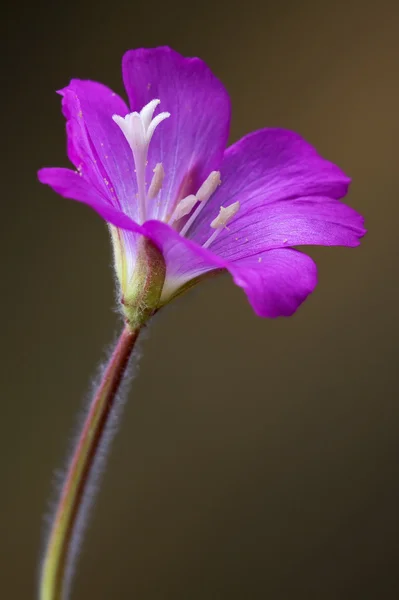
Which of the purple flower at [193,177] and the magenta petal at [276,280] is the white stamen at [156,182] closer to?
the purple flower at [193,177]

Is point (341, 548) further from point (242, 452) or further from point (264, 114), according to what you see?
point (264, 114)

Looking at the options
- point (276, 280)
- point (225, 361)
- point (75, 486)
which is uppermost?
point (276, 280)

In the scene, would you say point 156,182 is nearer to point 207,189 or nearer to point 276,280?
point 207,189

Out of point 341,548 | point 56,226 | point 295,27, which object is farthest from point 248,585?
point 295,27

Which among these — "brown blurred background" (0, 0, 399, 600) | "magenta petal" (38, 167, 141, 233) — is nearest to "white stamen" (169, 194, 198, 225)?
"magenta petal" (38, 167, 141, 233)

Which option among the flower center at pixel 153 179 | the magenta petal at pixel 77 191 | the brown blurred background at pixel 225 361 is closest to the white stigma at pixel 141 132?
the flower center at pixel 153 179

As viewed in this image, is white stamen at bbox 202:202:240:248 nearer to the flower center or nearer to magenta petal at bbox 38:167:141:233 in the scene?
the flower center

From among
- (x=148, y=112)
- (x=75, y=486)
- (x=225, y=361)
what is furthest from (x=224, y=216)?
(x=225, y=361)
